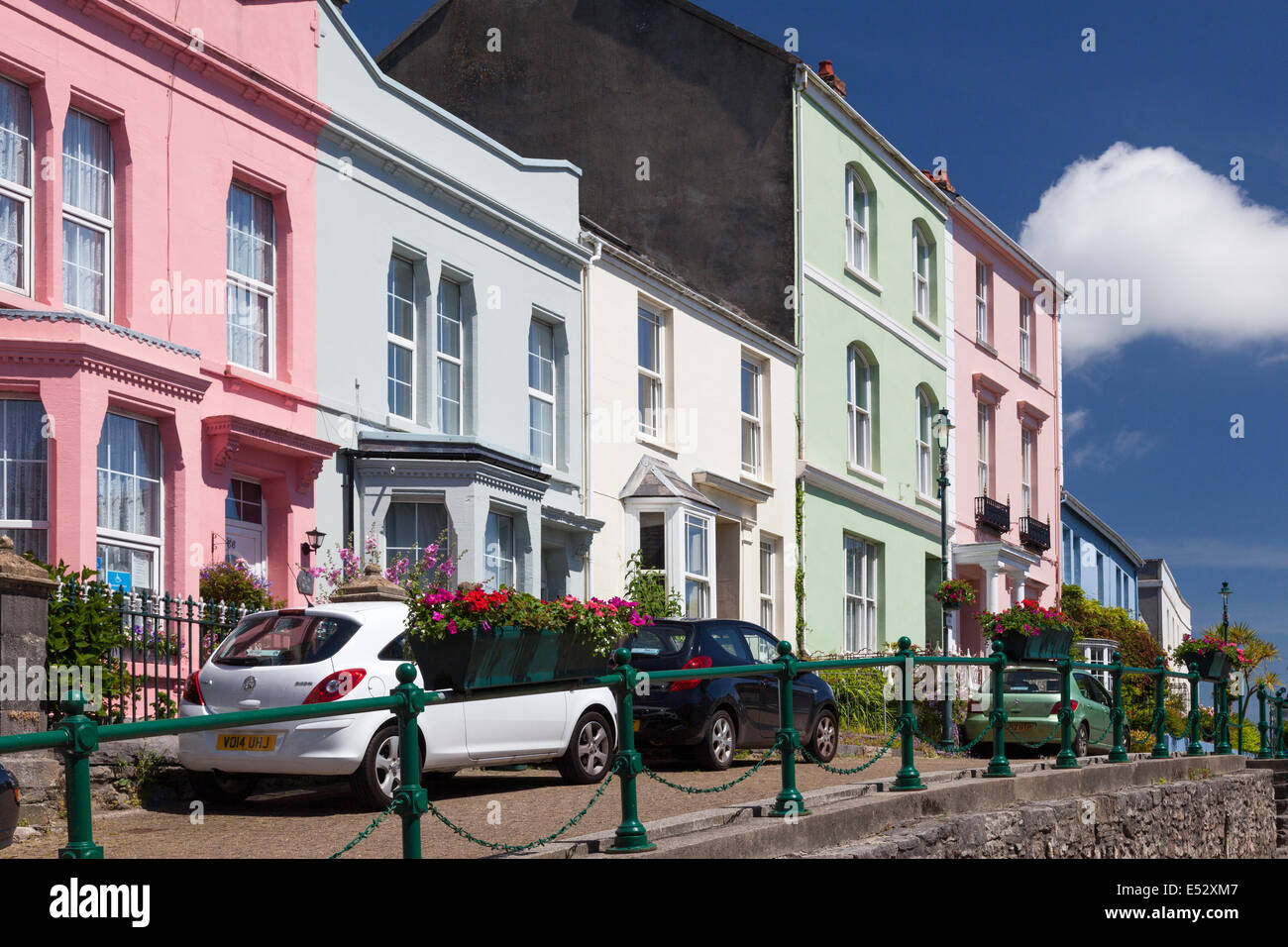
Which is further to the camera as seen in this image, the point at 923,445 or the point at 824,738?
the point at 923,445

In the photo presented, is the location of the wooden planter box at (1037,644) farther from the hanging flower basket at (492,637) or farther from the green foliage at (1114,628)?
the green foliage at (1114,628)

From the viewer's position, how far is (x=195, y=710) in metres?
12.5

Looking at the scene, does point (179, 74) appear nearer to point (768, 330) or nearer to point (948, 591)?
point (768, 330)

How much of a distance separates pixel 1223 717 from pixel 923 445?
1206 cm

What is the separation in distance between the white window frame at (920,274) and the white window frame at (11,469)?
22.0 m

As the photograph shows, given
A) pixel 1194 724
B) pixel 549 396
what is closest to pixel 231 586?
pixel 549 396

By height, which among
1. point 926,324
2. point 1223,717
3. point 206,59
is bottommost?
point 1223,717

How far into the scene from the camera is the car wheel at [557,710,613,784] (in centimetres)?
1389

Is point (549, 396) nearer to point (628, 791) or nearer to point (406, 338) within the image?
point (406, 338)

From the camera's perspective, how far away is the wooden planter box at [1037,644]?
63.9 feet

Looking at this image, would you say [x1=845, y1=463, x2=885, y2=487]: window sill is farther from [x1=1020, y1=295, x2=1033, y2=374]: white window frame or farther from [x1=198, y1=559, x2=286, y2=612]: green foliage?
[x1=198, y1=559, x2=286, y2=612]: green foliage

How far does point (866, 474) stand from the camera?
3042cm
